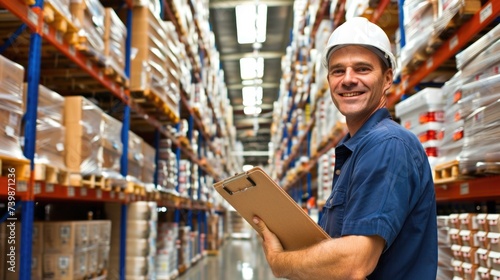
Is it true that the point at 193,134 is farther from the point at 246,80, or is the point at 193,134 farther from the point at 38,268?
the point at 246,80

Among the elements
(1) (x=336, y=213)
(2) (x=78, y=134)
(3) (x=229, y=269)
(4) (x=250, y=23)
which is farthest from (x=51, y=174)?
(4) (x=250, y=23)

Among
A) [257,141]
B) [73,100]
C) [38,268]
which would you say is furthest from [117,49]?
[257,141]

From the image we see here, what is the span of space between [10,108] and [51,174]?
0.66 meters

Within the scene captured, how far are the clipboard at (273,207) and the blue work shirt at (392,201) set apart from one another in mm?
112

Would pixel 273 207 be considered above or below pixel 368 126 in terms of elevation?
below

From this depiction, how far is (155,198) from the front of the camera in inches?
283

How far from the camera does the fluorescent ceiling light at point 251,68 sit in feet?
59.6

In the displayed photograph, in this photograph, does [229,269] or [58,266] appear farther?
[229,269]

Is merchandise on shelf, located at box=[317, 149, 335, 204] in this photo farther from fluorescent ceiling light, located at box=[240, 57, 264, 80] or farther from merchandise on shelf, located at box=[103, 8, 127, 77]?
fluorescent ceiling light, located at box=[240, 57, 264, 80]

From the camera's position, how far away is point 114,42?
5.23 metres

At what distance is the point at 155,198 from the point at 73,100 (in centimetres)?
319

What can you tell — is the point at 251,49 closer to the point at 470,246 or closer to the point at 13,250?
the point at 13,250

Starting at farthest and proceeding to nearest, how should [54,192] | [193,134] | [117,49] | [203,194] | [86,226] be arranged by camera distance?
[203,194] → [193,134] → [117,49] → [86,226] → [54,192]

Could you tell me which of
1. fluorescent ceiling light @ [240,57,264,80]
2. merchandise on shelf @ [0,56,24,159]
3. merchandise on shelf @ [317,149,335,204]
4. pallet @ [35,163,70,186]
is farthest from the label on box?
fluorescent ceiling light @ [240,57,264,80]
